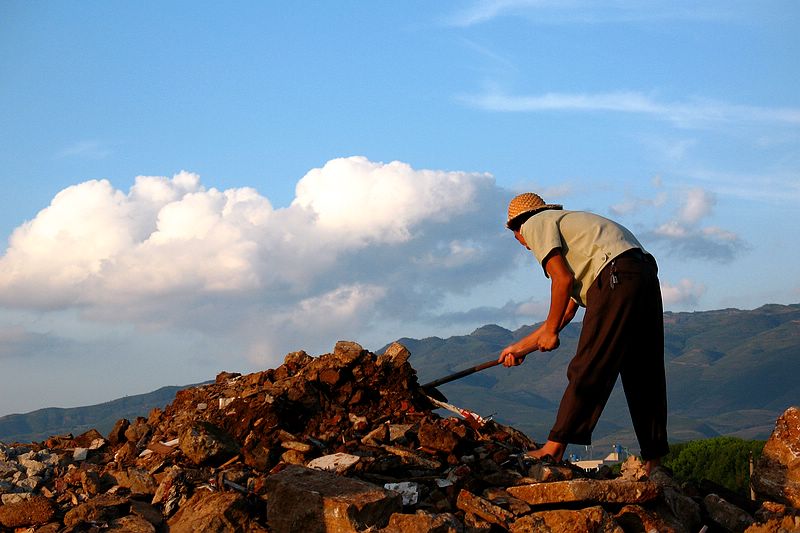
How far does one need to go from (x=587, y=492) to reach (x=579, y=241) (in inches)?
80.9

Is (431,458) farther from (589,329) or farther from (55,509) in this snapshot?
(55,509)

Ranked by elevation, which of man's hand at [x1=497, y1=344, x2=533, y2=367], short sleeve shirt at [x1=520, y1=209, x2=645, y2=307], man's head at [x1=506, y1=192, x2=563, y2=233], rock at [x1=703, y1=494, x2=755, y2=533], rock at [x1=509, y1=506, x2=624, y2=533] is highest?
man's head at [x1=506, y1=192, x2=563, y2=233]

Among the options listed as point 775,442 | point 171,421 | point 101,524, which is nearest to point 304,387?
point 171,421

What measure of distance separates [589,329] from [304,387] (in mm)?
2950

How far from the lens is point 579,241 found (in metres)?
7.96

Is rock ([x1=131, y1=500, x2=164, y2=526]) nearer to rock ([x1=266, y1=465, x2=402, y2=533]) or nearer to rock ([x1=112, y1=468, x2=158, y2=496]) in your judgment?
rock ([x1=112, y1=468, x2=158, y2=496])

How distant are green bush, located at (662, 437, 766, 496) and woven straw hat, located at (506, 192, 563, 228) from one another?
71.2ft

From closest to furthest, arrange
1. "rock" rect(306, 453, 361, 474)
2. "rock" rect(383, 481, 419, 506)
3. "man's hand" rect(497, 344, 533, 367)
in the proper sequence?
"rock" rect(383, 481, 419, 506) → "rock" rect(306, 453, 361, 474) → "man's hand" rect(497, 344, 533, 367)

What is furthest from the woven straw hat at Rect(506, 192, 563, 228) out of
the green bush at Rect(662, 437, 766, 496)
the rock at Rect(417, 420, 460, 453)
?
the green bush at Rect(662, 437, 766, 496)

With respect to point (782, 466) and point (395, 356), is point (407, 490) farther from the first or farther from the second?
point (782, 466)

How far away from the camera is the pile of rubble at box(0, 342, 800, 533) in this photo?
710 cm

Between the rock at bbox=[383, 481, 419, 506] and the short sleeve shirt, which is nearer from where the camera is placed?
the rock at bbox=[383, 481, 419, 506]

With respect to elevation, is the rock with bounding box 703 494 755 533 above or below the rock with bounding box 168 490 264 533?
below

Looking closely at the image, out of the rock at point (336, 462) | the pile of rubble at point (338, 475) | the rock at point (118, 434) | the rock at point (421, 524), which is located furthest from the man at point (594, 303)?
the rock at point (118, 434)
